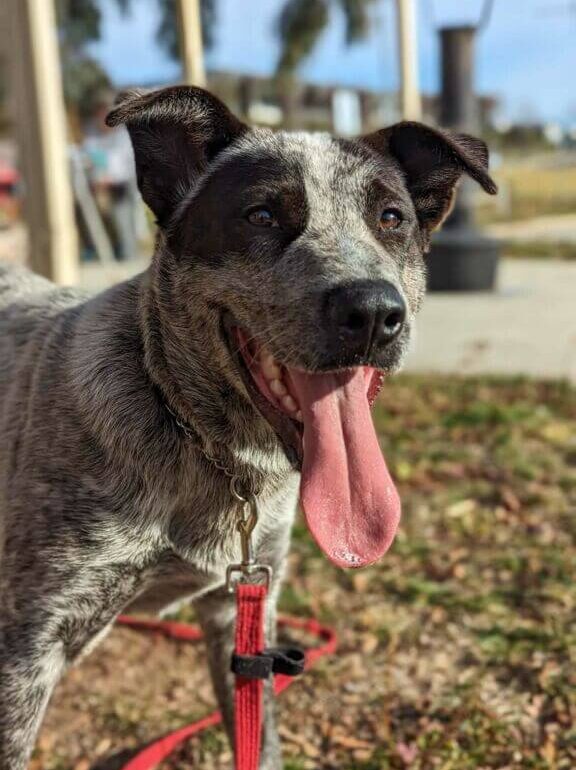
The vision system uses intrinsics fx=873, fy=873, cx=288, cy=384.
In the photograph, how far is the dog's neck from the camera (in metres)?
2.27

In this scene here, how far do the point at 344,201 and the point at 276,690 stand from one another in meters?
1.62

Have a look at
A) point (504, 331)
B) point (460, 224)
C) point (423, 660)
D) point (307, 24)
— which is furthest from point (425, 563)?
point (307, 24)

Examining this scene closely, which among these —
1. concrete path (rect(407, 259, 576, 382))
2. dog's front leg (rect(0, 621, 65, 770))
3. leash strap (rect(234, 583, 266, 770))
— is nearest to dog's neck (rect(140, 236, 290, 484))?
leash strap (rect(234, 583, 266, 770))

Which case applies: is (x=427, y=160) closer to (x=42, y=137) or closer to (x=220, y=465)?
(x=220, y=465)

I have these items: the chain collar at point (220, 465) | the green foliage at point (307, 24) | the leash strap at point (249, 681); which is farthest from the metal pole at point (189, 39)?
the green foliage at point (307, 24)

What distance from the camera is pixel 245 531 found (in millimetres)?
2279

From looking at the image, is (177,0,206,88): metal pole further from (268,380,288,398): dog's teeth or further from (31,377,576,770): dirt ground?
(268,380,288,398): dog's teeth

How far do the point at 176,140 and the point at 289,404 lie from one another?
32.4 inches

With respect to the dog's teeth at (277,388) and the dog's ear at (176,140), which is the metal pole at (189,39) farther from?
the dog's teeth at (277,388)

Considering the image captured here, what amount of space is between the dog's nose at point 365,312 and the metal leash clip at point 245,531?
57cm

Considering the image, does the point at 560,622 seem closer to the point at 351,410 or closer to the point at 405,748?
the point at 405,748

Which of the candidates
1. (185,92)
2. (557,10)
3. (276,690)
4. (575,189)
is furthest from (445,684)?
(575,189)

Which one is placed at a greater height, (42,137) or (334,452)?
(42,137)

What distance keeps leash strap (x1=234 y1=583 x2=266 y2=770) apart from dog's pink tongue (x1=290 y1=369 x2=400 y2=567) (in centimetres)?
34
